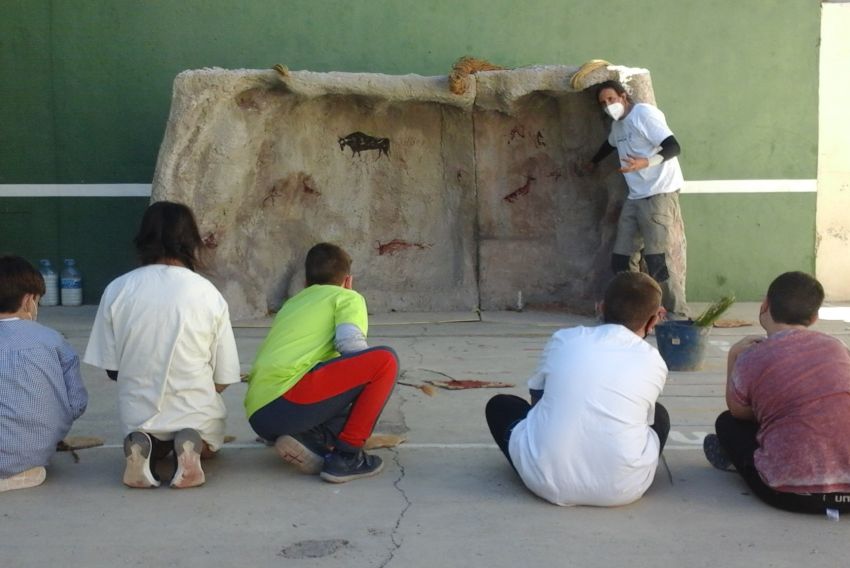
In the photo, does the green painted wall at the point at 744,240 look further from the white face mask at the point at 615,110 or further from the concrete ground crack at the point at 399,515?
the concrete ground crack at the point at 399,515

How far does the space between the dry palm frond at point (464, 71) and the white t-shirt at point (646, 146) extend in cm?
104

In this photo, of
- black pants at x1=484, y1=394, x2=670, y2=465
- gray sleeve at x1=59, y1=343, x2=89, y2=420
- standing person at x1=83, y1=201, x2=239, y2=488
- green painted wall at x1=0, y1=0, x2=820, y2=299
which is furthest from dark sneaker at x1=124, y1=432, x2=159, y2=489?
green painted wall at x1=0, y1=0, x2=820, y2=299

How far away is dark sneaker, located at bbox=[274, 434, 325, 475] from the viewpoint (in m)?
4.28

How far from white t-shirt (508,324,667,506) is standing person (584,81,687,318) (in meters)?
3.49

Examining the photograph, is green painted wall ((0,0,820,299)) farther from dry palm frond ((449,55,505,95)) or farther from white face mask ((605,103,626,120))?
white face mask ((605,103,626,120))

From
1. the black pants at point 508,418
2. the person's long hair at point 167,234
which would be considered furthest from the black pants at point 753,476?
the person's long hair at point 167,234

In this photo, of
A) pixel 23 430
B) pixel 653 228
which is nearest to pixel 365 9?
pixel 653 228

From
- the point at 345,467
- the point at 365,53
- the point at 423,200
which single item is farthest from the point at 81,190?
the point at 345,467

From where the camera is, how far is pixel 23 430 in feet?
13.5

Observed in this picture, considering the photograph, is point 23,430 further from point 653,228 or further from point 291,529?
point 653,228

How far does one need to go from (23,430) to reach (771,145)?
21.1ft

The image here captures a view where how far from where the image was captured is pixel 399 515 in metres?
3.92

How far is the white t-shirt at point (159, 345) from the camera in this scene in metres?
4.18

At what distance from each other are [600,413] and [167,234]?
1.73 metres
